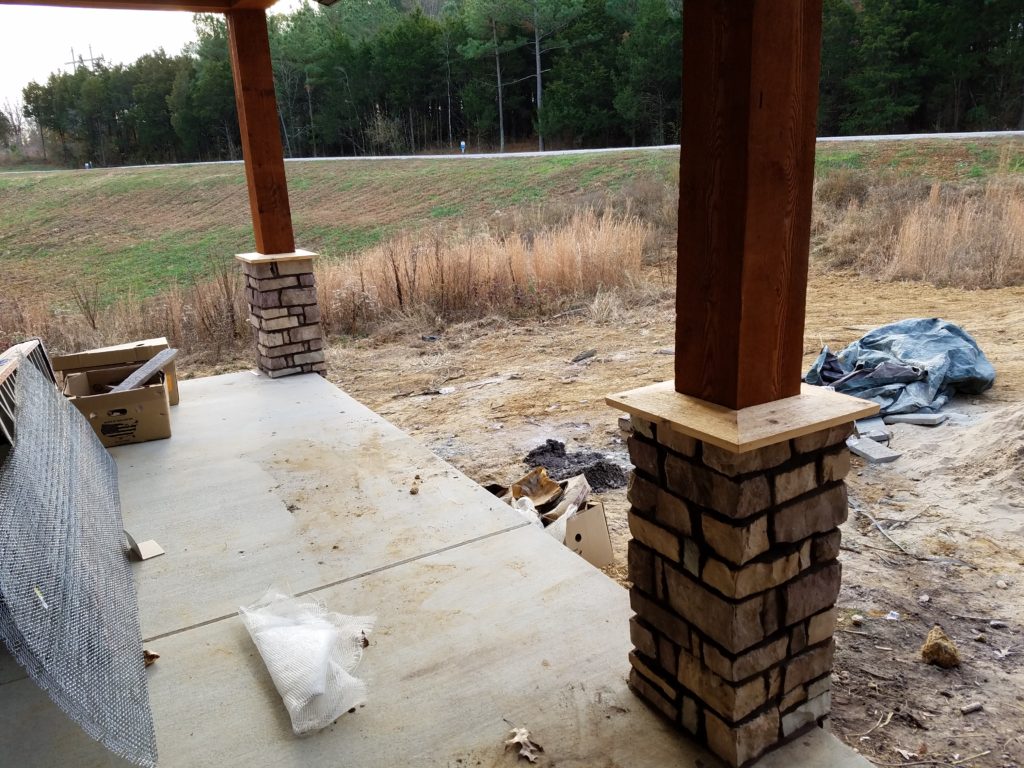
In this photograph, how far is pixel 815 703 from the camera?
1.87 m

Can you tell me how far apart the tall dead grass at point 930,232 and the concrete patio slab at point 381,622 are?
310 inches

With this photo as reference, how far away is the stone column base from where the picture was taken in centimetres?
160

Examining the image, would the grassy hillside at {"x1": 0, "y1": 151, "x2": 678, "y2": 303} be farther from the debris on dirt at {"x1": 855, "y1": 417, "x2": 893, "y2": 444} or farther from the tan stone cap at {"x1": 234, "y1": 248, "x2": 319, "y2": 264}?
the debris on dirt at {"x1": 855, "y1": 417, "x2": 893, "y2": 444}

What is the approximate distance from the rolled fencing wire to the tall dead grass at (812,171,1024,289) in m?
9.20

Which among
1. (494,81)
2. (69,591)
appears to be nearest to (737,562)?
(69,591)

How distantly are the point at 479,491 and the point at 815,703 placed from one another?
1802 millimetres

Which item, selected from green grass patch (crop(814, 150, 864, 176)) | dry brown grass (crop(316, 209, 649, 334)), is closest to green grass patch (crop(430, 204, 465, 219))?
green grass patch (crop(814, 150, 864, 176))

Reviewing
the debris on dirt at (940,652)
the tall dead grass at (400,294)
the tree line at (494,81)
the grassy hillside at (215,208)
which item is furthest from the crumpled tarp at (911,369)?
the tree line at (494,81)

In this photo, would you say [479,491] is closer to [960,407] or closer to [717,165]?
[717,165]

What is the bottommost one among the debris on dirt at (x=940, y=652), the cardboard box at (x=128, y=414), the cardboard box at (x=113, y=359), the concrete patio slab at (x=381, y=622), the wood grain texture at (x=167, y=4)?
the debris on dirt at (x=940, y=652)

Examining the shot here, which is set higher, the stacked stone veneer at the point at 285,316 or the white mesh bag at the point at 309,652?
the stacked stone veneer at the point at 285,316

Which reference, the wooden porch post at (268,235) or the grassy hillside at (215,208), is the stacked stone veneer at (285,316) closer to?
the wooden porch post at (268,235)

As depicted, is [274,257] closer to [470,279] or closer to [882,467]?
[470,279]

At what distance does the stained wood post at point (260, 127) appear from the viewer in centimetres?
500
